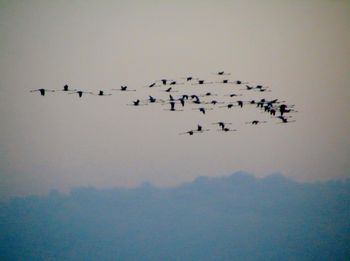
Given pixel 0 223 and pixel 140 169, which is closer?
pixel 0 223

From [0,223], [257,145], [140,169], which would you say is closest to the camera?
[0,223]

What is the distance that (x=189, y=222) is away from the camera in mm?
1761

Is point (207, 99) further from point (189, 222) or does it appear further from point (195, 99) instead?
point (189, 222)

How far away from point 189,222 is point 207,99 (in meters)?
0.69

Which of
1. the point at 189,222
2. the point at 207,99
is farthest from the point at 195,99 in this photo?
the point at 189,222

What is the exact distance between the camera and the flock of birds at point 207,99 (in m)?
1.76

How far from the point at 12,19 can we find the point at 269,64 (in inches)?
56.7

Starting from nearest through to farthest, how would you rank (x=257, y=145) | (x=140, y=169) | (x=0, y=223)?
(x=0, y=223) < (x=140, y=169) < (x=257, y=145)

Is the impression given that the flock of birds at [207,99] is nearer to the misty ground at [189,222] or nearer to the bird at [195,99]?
the bird at [195,99]

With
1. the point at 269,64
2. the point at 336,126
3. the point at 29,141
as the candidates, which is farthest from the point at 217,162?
the point at 29,141

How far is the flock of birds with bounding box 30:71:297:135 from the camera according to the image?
5.79ft

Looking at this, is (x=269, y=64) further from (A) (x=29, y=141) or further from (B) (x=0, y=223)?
(B) (x=0, y=223)

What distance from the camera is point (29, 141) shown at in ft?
5.50

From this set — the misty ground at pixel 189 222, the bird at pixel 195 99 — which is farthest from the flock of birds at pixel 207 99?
the misty ground at pixel 189 222
